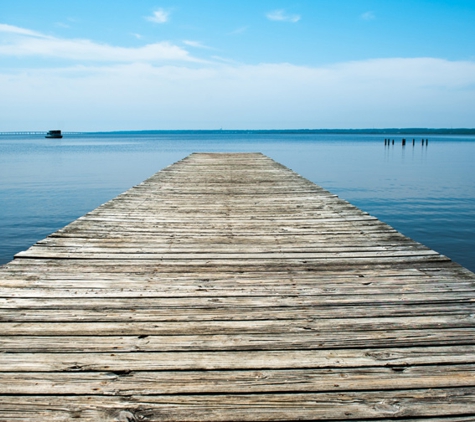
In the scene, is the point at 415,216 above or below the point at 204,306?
below

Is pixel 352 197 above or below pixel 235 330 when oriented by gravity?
below

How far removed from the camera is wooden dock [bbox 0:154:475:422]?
6.06 feet

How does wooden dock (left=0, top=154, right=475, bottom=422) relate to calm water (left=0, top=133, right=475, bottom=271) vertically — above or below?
above

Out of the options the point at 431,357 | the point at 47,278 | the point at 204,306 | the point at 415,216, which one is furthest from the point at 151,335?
the point at 415,216

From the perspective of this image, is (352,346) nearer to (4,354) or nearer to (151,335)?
(151,335)

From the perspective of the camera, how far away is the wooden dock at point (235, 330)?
1.85 m

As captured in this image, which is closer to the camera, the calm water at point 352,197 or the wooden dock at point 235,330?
the wooden dock at point 235,330

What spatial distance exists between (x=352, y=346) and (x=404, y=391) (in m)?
0.40

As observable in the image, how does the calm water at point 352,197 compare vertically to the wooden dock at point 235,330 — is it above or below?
below

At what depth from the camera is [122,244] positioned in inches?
166

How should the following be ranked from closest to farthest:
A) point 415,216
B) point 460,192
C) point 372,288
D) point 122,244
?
point 372,288
point 122,244
point 415,216
point 460,192

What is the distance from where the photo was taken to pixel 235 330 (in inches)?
96.7

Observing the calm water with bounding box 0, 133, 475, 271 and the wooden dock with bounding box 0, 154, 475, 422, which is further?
the calm water with bounding box 0, 133, 475, 271

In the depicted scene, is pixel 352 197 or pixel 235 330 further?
pixel 352 197
